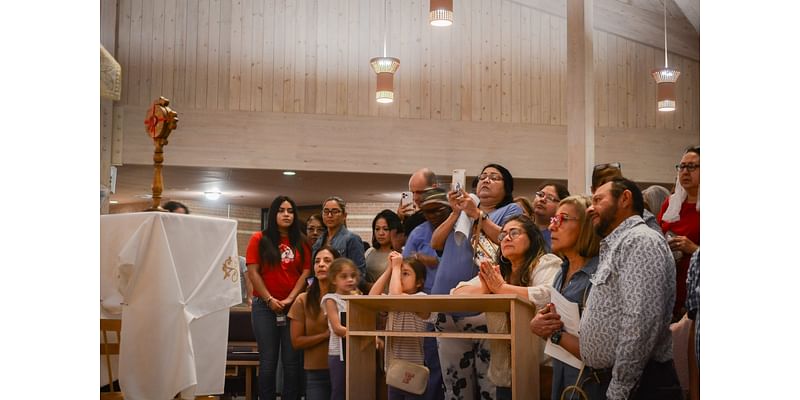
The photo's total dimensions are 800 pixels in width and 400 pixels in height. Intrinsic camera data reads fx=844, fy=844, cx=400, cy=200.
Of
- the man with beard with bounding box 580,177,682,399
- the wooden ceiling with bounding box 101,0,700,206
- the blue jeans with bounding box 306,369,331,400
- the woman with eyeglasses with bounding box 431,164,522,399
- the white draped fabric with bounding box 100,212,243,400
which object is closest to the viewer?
the man with beard with bounding box 580,177,682,399

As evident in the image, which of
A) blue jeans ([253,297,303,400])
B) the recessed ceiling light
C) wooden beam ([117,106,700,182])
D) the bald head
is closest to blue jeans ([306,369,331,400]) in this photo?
blue jeans ([253,297,303,400])

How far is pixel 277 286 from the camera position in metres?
5.55

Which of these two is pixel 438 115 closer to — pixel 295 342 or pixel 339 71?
pixel 339 71

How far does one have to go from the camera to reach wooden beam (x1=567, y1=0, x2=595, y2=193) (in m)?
7.44

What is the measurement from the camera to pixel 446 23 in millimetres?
7371

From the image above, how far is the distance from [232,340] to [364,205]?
6305 millimetres

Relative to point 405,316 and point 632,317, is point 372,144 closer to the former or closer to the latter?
point 405,316

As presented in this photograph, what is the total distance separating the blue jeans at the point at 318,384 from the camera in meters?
5.06

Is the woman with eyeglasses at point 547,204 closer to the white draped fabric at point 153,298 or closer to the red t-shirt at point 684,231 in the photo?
the red t-shirt at point 684,231

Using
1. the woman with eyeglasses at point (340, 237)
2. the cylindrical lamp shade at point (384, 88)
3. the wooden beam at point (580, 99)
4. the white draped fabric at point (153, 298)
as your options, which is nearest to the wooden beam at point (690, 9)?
the wooden beam at point (580, 99)

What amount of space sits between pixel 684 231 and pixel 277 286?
2794 mm

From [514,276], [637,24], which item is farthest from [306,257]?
[637,24]

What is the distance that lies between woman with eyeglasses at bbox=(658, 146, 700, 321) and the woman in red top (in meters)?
2.58

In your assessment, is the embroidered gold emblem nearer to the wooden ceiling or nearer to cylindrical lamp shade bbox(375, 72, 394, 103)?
cylindrical lamp shade bbox(375, 72, 394, 103)
